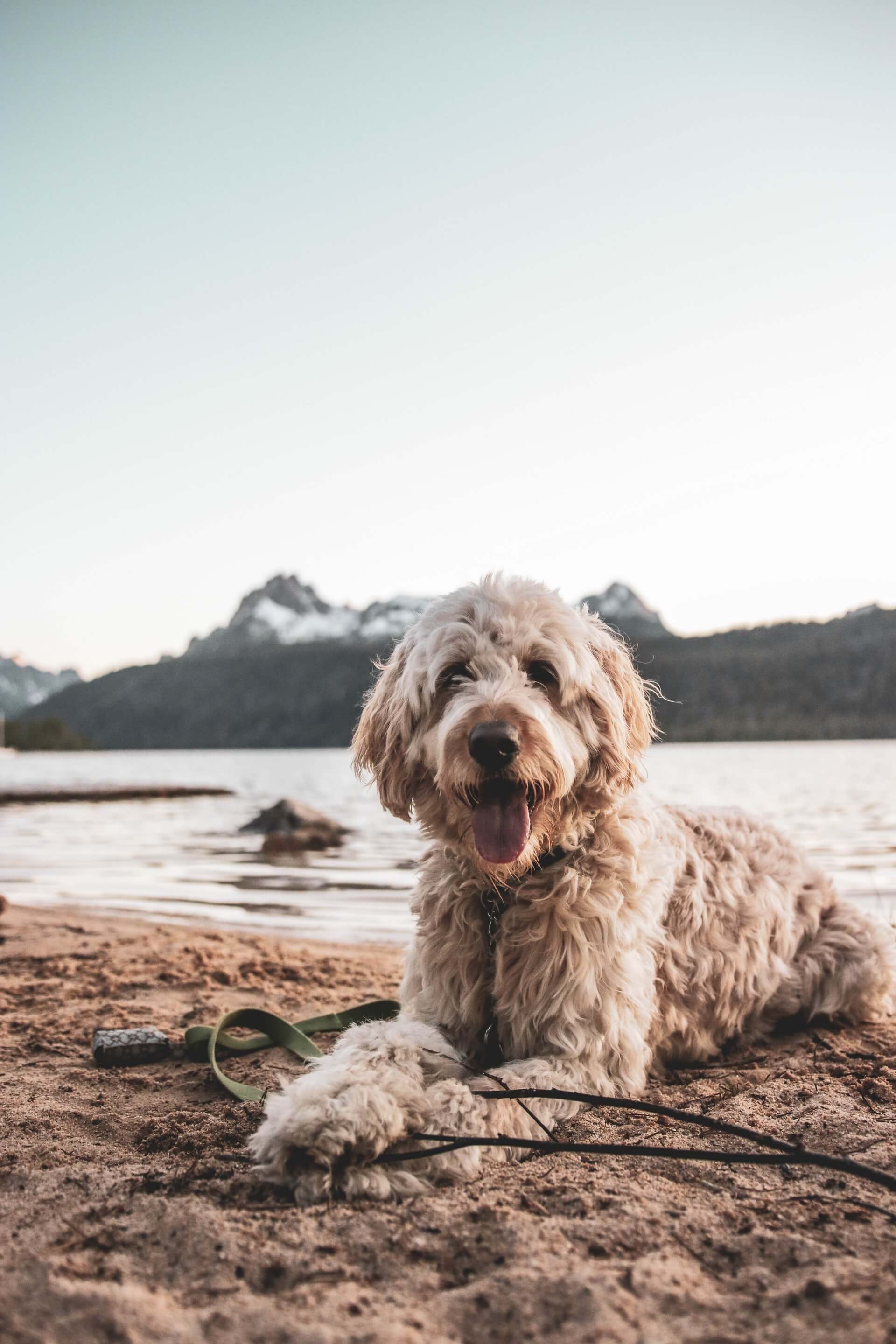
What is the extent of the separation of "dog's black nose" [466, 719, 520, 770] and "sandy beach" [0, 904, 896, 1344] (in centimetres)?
141

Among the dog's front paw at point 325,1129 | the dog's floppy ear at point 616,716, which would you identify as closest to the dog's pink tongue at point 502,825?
the dog's floppy ear at point 616,716

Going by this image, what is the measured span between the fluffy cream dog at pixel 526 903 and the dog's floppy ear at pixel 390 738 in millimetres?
11

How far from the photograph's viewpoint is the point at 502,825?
12.0 ft

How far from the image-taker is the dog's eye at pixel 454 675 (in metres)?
3.99

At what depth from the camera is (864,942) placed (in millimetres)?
4980

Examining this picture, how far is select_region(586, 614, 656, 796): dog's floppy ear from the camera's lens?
3.99 m

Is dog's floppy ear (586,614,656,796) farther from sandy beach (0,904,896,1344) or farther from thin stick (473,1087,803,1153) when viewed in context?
sandy beach (0,904,896,1344)

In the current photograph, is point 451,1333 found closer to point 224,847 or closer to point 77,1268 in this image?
point 77,1268

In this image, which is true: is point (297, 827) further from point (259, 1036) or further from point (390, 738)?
point (390, 738)

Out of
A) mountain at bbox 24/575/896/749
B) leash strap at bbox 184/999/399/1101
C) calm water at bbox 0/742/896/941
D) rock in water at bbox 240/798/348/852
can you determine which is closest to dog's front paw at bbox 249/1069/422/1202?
leash strap at bbox 184/999/399/1101

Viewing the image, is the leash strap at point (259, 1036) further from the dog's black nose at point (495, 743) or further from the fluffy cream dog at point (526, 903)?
the dog's black nose at point (495, 743)

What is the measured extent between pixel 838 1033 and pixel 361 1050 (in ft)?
9.25

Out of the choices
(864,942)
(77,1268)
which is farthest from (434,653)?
(864,942)

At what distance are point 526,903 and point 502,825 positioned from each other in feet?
1.44
